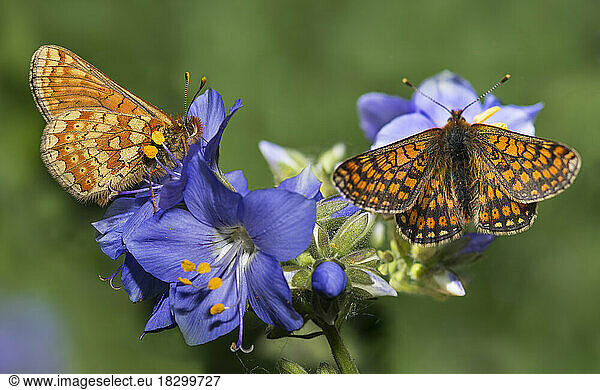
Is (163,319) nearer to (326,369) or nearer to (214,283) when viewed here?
(214,283)

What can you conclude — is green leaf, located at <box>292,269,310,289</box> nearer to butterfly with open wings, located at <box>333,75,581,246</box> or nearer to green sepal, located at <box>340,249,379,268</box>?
green sepal, located at <box>340,249,379,268</box>

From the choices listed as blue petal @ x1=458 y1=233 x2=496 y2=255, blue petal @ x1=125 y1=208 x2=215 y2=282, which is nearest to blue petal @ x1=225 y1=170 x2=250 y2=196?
blue petal @ x1=125 y1=208 x2=215 y2=282

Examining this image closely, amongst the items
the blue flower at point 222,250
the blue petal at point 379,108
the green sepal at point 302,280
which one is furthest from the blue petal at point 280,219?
the blue petal at point 379,108

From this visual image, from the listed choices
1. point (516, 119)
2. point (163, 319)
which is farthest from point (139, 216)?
point (516, 119)

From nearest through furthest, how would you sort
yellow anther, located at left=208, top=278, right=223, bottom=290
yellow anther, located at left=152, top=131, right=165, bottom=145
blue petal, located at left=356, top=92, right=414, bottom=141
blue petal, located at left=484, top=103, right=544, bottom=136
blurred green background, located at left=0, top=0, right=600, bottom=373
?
yellow anther, located at left=208, top=278, right=223, bottom=290
yellow anther, located at left=152, top=131, right=165, bottom=145
blue petal, located at left=484, top=103, right=544, bottom=136
blue petal, located at left=356, top=92, right=414, bottom=141
blurred green background, located at left=0, top=0, right=600, bottom=373

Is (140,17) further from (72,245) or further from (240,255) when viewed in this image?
(240,255)

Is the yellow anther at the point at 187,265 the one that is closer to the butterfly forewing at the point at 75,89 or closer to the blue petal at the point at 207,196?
the blue petal at the point at 207,196

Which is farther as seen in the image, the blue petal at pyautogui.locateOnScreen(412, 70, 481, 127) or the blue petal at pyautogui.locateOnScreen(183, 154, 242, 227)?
the blue petal at pyautogui.locateOnScreen(412, 70, 481, 127)

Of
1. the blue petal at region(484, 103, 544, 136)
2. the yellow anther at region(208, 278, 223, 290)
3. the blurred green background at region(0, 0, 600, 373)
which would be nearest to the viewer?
the yellow anther at region(208, 278, 223, 290)
